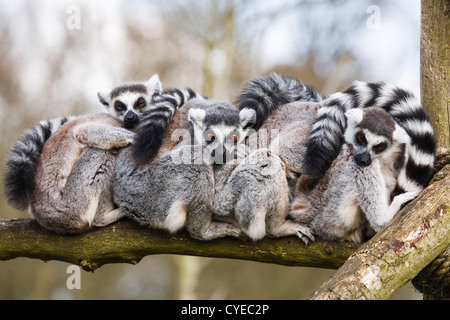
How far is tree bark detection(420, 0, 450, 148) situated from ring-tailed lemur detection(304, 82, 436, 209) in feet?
1.60

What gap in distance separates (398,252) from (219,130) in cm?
200

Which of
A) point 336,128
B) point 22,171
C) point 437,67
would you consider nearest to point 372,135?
point 336,128

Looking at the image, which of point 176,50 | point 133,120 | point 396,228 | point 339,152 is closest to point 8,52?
point 176,50

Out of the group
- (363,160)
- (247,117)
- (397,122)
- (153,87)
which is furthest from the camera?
(153,87)

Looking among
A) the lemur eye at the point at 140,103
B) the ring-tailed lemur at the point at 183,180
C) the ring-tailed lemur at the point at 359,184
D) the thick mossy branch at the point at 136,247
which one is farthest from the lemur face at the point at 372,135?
the lemur eye at the point at 140,103

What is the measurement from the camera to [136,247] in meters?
4.70

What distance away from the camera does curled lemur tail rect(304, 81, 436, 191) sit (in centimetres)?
421

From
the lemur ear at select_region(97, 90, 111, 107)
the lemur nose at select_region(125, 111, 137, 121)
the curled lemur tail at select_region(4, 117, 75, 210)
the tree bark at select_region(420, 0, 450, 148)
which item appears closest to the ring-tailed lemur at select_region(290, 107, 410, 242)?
the tree bark at select_region(420, 0, 450, 148)

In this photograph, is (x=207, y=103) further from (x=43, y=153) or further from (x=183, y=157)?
(x=43, y=153)

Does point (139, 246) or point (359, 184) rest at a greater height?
point (359, 184)

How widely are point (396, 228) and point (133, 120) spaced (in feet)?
9.83

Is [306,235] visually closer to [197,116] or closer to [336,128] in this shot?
[336,128]

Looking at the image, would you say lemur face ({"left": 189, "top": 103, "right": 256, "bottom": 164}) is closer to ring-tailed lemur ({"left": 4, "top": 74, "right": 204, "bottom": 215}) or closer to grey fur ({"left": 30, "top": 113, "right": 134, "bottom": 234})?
ring-tailed lemur ({"left": 4, "top": 74, "right": 204, "bottom": 215})

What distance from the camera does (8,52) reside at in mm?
13273
